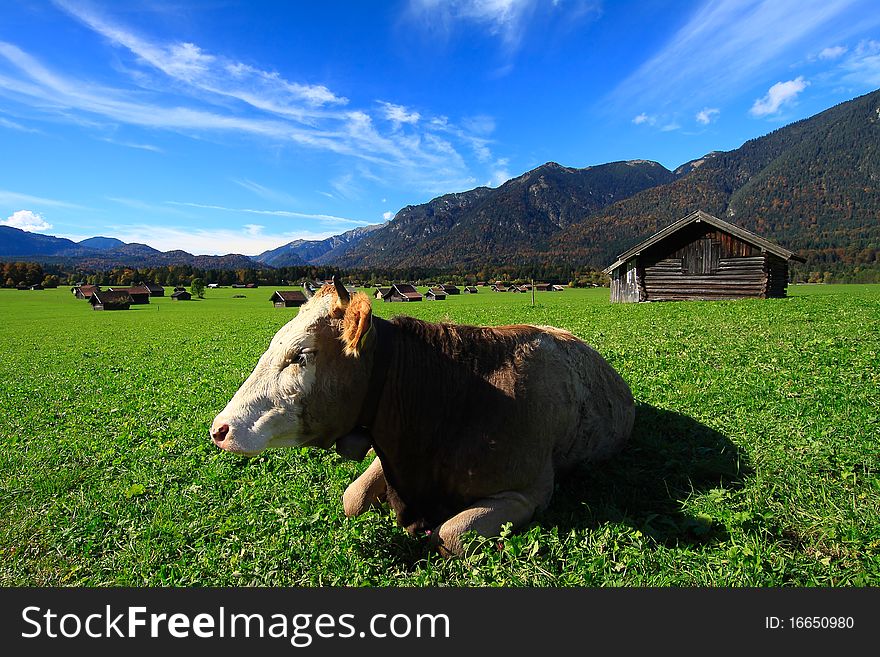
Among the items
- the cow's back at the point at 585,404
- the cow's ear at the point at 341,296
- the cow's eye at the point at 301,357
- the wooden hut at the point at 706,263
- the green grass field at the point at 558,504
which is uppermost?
the wooden hut at the point at 706,263

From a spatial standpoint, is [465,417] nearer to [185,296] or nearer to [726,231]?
[726,231]

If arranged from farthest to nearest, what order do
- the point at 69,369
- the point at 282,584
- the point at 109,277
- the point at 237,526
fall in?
the point at 109,277 < the point at 69,369 < the point at 237,526 < the point at 282,584

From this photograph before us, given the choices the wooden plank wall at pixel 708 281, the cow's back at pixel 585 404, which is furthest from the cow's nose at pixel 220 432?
the wooden plank wall at pixel 708 281

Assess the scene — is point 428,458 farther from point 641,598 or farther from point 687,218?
point 687,218

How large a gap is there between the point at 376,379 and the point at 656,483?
10.3 ft

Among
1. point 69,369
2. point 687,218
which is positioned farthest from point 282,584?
point 687,218

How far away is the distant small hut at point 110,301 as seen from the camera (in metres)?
68.9

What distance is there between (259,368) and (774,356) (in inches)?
403

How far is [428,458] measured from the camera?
392cm

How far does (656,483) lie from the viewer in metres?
4.74

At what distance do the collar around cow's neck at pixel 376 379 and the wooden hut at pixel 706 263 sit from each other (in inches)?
1114

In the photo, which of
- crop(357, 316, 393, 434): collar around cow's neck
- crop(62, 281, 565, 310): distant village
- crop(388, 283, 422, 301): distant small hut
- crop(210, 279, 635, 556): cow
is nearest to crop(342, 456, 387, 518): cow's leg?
crop(210, 279, 635, 556): cow

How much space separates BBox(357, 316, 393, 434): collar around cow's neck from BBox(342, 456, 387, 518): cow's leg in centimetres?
88

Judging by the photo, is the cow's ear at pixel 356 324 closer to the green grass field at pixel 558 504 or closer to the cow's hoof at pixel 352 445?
the cow's hoof at pixel 352 445
